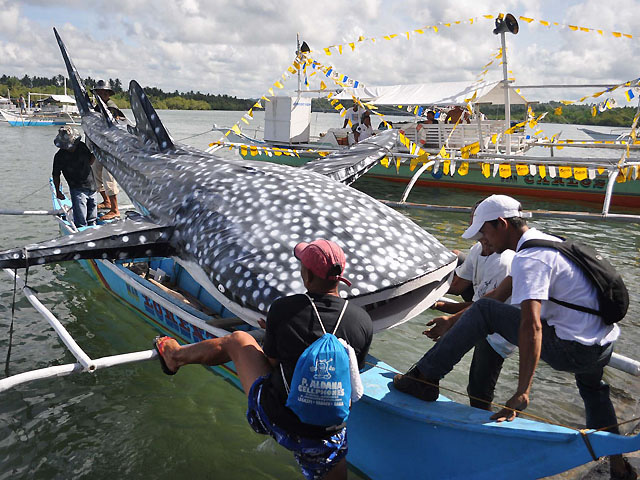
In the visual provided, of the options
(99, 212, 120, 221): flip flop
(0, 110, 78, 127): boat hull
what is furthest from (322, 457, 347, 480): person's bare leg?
(0, 110, 78, 127): boat hull

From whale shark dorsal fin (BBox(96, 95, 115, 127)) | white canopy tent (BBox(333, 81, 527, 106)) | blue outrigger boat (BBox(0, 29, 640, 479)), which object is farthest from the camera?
white canopy tent (BBox(333, 81, 527, 106))

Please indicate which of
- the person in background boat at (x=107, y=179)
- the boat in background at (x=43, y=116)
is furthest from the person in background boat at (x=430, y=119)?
the boat in background at (x=43, y=116)

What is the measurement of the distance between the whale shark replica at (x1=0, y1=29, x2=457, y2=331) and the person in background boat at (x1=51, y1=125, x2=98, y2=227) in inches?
104

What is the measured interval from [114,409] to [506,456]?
321cm

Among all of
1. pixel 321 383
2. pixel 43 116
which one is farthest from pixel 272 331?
pixel 43 116

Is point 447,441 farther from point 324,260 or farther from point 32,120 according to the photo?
point 32,120

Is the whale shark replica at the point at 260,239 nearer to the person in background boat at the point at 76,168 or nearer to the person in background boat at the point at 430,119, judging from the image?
the person in background boat at the point at 76,168

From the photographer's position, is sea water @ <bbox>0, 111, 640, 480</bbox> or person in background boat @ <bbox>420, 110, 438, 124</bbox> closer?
sea water @ <bbox>0, 111, 640, 480</bbox>

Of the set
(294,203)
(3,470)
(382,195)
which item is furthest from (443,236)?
(3,470)

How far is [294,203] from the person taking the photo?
3.85 m

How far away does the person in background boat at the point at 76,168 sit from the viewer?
722cm

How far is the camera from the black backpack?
2629 millimetres

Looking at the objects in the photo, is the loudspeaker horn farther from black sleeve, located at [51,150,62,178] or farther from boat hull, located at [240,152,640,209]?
black sleeve, located at [51,150,62,178]

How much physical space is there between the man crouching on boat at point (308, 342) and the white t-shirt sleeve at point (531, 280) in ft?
2.57
